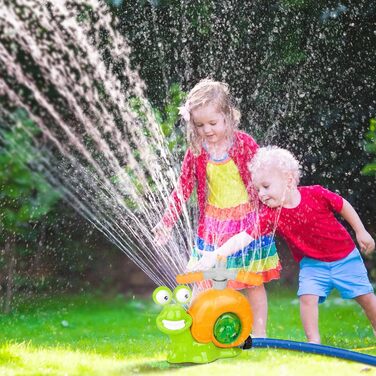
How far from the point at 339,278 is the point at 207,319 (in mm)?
1000

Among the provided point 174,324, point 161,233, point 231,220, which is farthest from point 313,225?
point 174,324

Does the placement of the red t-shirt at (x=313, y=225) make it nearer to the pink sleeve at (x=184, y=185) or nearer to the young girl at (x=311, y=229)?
the young girl at (x=311, y=229)

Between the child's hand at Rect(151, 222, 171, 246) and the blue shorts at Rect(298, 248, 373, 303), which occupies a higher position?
the child's hand at Rect(151, 222, 171, 246)

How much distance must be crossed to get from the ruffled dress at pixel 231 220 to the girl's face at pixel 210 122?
15 cm

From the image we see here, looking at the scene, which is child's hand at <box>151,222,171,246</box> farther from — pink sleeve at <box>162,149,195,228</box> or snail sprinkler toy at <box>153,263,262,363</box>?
snail sprinkler toy at <box>153,263,262,363</box>

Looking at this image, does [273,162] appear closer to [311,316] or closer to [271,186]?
[271,186]

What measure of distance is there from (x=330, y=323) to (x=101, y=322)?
1.77m

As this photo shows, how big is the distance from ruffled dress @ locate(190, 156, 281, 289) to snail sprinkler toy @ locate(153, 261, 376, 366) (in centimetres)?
58

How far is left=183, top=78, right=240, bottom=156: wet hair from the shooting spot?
4203 mm

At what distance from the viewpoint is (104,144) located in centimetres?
659

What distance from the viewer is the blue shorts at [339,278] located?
13.7 feet

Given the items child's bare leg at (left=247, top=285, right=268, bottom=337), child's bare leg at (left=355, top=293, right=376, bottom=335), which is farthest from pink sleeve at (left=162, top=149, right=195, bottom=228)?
Result: child's bare leg at (left=355, top=293, right=376, bottom=335)

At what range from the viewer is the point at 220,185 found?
14.1 feet

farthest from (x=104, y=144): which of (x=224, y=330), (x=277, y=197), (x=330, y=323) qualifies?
(x=224, y=330)
